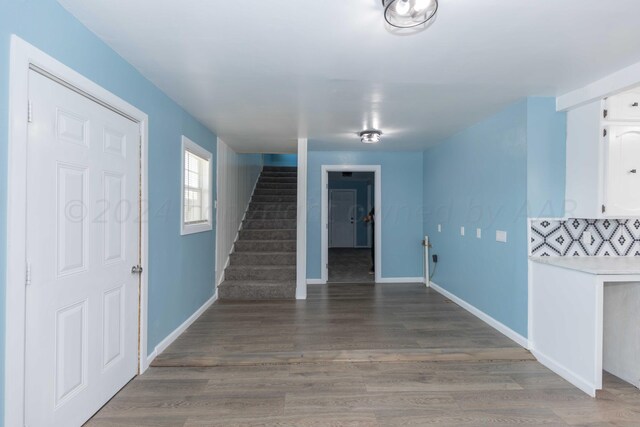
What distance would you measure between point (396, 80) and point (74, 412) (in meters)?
2.98

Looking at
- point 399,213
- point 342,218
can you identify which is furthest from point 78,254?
point 342,218

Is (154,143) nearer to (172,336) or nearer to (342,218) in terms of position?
(172,336)

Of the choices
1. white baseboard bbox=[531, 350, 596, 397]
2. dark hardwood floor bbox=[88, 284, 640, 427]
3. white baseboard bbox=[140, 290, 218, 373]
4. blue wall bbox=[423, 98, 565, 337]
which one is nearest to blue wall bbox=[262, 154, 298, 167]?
blue wall bbox=[423, 98, 565, 337]

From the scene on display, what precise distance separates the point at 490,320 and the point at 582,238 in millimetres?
1207

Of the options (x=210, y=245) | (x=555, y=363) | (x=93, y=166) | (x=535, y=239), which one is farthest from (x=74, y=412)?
(x=535, y=239)

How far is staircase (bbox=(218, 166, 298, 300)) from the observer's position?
4.74 m

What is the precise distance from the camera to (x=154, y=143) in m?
2.75

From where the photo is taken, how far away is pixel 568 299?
8.27 ft

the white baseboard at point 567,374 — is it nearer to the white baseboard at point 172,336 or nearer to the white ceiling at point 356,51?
the white ceiling at point 356,51

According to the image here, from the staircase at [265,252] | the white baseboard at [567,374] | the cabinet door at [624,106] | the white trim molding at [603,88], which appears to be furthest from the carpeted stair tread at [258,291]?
the cabinet door at [624,106]

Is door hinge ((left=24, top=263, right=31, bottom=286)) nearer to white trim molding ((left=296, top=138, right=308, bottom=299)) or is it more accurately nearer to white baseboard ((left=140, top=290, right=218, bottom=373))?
white baseboard ((left=140, top=290, right=218, bottom=373))

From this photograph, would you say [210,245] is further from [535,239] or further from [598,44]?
[598,44]

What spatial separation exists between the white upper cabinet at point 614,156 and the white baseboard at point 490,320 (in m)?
1.24

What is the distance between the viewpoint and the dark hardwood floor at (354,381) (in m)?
2.08
